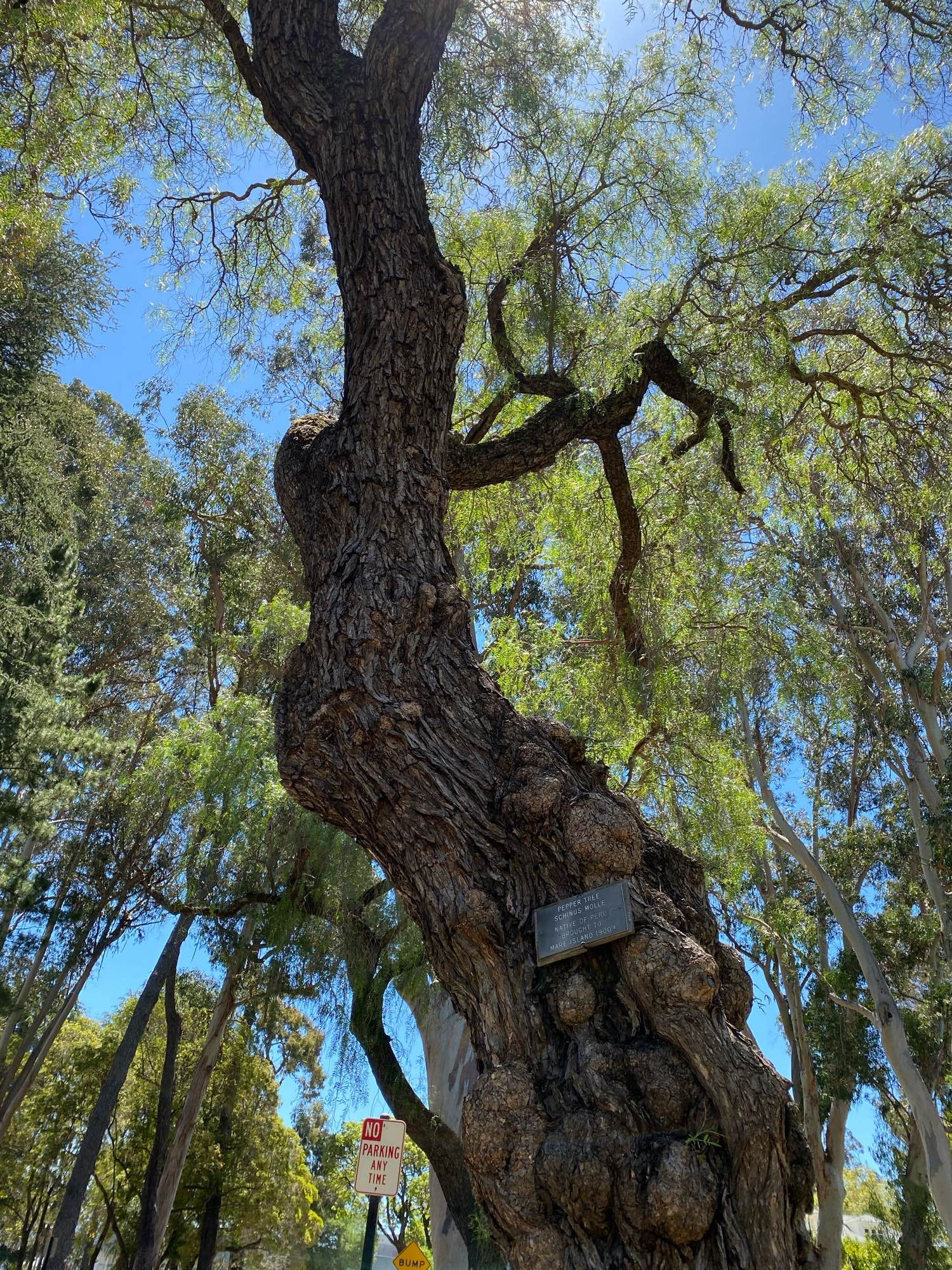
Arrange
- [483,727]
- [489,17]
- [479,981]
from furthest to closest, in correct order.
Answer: [489,17] → [483,727] → [479,981]

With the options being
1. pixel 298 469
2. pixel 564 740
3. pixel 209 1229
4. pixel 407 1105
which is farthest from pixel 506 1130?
pixel 209 1229

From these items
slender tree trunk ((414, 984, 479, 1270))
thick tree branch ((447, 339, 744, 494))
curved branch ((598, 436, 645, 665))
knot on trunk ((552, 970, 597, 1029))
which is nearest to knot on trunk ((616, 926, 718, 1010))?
knot on trunk ((552, 970, 597, 1029))

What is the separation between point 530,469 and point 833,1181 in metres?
13.5

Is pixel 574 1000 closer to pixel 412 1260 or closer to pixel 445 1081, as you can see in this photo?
pixel 412 1260

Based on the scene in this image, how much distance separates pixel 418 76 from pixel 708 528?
323 centimetres

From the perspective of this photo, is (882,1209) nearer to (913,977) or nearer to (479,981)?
(913,977)

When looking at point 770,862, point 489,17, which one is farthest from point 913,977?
point 489,17

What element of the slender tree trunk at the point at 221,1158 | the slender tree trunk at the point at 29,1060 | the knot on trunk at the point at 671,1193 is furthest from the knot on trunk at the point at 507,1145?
the slender tree trunk at the point at 221,1158

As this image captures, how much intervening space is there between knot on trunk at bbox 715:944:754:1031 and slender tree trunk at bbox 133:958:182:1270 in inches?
419

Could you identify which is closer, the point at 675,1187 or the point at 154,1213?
the point at 675,1187

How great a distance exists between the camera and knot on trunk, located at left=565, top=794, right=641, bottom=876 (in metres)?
2.62

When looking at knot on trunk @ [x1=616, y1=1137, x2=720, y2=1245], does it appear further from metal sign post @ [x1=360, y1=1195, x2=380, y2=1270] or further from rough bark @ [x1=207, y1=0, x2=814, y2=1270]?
metal sign post @ [x1=360, y1=1195, x2=380, y2=1270]

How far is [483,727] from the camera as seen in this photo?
9.57 ft

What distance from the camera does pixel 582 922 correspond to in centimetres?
246
